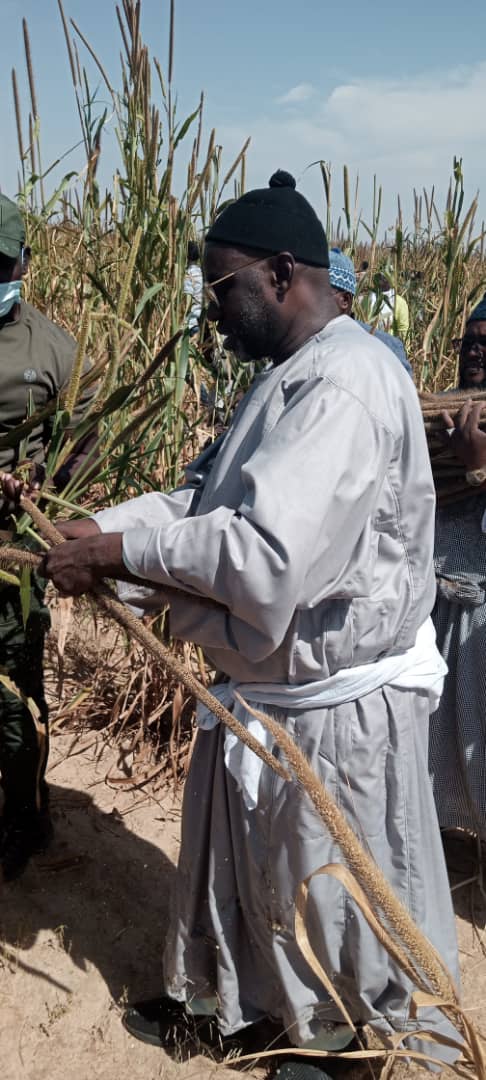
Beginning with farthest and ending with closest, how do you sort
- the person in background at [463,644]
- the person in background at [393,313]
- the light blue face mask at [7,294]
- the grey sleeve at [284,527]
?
the person in background at [393,313] → the person in background at [463,644] → the light blue face mask at [7,294] → the grey sleeve at [284,527]

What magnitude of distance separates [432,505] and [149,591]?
20.9 inches

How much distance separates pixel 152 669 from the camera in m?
3.08

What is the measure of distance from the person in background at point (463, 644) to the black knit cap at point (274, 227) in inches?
39.9

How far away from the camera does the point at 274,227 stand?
61.1 inches

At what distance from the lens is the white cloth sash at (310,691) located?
1.60m

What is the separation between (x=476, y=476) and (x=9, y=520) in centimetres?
117

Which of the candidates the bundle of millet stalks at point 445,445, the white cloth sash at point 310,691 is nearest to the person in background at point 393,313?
the bundle of millet stalks at point 445,445

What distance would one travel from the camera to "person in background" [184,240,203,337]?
278 centimetres

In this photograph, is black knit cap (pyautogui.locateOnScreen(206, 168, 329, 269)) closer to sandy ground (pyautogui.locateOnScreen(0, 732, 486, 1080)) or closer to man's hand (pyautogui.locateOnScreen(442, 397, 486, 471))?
man's hand (pyautogui.locateOnScreen(442, 397, 486, 471))

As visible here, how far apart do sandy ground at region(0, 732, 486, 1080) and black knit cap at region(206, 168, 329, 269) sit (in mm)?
1720

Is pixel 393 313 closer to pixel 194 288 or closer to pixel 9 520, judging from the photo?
pixel 194 288

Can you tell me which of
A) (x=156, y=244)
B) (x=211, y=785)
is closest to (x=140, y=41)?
(x=156, y=244)

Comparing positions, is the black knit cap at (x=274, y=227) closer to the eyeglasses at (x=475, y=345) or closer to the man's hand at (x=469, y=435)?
the man's hand at (x=469, y=435)

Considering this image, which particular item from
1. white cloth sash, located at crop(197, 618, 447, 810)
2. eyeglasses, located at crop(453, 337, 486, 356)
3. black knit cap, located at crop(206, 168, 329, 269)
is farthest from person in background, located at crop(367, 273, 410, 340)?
white cloth sash, located at crop(197, 618, 447, 810)
